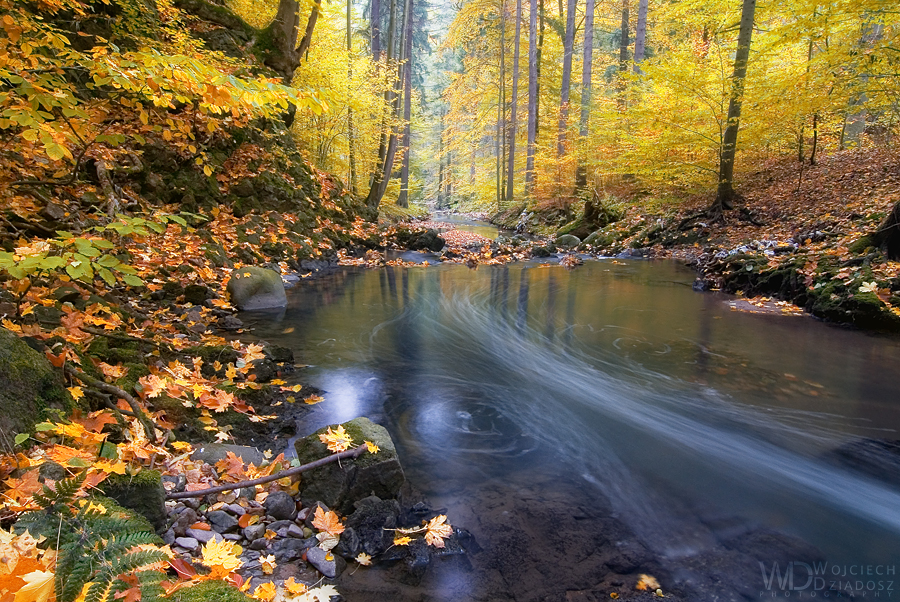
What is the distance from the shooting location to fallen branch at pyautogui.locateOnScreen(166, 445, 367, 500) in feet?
8.78

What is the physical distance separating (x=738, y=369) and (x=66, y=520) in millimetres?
6597

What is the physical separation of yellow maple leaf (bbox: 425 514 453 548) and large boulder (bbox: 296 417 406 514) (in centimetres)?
35

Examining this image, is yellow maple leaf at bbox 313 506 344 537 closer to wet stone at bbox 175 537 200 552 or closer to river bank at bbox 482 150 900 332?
wet stone at bbox 175 537 200 552

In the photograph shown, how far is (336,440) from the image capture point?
10.6 ft

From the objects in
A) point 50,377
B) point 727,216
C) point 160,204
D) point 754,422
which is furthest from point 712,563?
point 727,216

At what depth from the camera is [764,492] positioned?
373 centimetres

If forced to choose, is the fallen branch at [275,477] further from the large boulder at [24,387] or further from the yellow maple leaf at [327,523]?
the large boulder at [24,387]

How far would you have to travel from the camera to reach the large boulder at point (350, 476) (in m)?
3.10

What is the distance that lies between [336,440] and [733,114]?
43.2 feet

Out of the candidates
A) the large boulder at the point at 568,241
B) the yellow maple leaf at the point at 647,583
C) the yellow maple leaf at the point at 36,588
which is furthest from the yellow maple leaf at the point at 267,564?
the large boulder at the point at 568,241

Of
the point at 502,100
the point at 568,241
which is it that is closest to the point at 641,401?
the point at 568,241

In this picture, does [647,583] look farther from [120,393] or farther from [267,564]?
[120,393]

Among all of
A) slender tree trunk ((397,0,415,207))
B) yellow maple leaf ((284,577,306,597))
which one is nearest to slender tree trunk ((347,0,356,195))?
slender tree trunk ((397,0,415,207))

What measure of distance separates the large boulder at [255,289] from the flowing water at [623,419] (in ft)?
1.55
